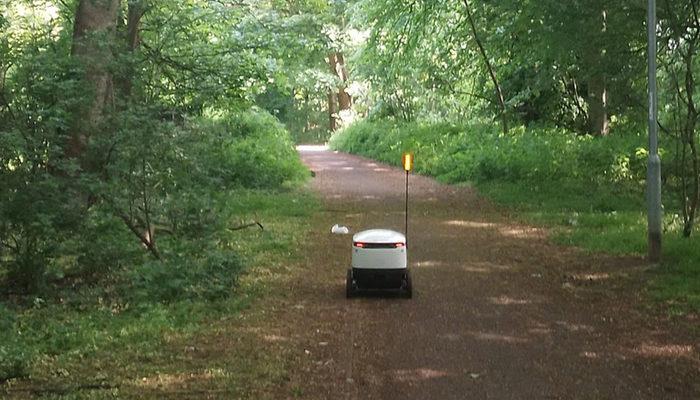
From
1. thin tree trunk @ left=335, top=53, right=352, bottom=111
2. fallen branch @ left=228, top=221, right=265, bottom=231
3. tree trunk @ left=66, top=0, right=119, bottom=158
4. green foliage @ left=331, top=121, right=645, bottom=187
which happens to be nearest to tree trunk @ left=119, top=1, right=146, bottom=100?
tree trunk @ left=66, top=0, right=119, bottom=158

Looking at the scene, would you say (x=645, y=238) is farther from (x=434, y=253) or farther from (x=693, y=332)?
(x=693, y=332)

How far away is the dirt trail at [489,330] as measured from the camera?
20.9 feet

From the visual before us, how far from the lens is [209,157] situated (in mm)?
11602

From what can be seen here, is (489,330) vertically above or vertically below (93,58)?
below

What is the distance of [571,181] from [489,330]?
12574 mm

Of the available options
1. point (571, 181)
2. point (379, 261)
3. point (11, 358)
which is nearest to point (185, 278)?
point (379, 261)

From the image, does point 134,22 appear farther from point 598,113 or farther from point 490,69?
point 598,113

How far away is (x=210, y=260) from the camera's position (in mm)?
10320

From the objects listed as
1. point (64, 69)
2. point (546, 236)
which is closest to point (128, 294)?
point (64, 69)

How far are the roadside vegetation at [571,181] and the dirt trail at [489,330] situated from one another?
0.52 meters

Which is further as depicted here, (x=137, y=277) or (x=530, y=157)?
(x=530, y=157)

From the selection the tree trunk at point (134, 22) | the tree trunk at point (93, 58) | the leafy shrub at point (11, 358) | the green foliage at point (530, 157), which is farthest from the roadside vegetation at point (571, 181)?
the tree trunk at point (134, 22)

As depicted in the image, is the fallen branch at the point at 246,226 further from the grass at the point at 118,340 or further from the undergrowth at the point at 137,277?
the grass at the point at 118,340

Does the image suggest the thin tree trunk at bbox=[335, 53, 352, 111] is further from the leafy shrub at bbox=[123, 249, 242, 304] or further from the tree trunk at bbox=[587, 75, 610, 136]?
the leafy shrub at bbox=[123, 249, 242, 304]
